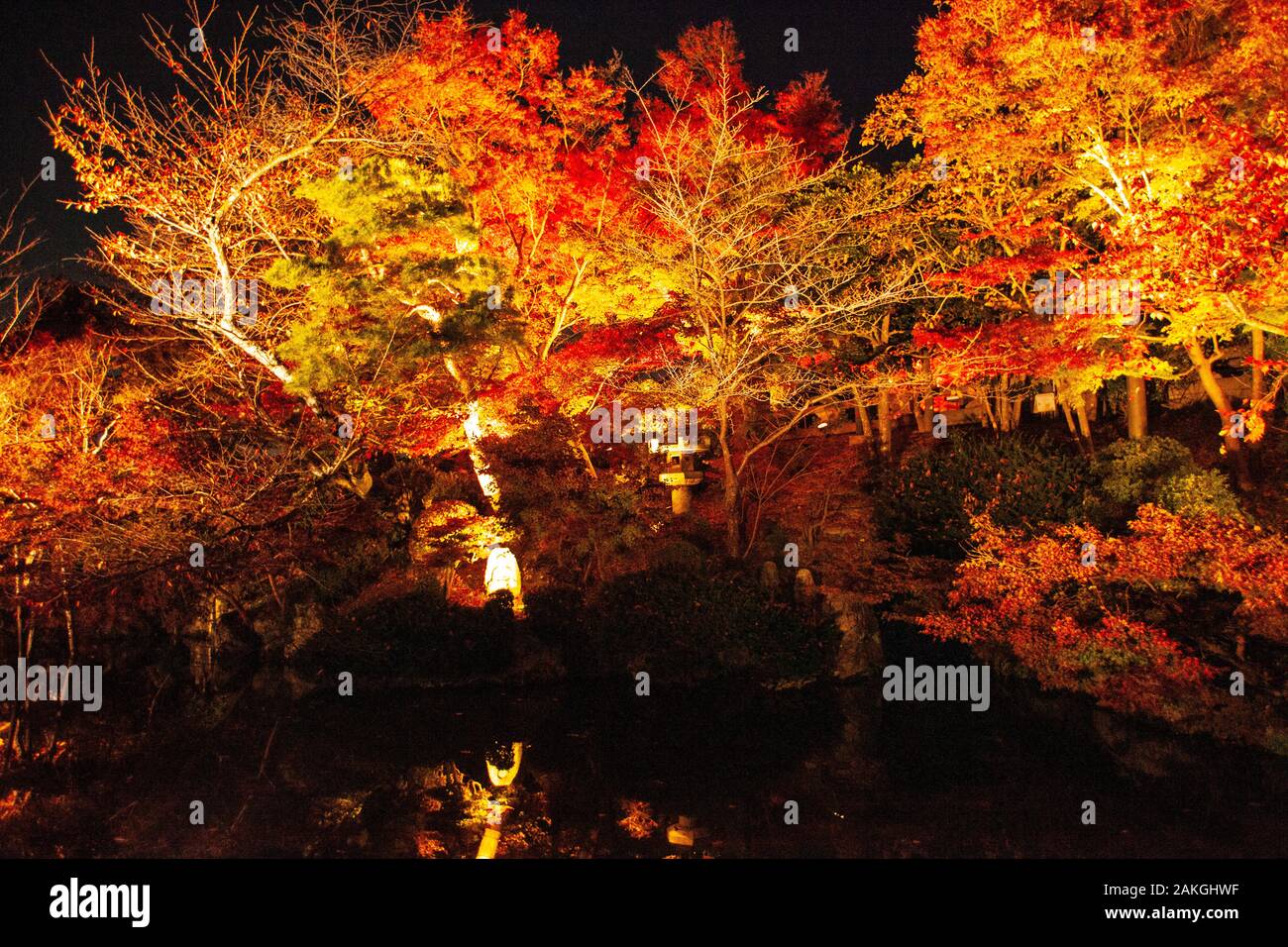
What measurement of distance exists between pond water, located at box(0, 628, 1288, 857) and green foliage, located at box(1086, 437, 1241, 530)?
276 cm

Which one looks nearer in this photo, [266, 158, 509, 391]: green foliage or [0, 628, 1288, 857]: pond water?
[0, 628, 1288, 857]: pond water

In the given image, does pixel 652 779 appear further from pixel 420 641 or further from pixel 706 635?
pixel 420 641

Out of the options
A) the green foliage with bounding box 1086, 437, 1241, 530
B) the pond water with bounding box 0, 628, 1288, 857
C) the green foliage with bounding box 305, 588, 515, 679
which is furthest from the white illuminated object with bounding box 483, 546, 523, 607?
the green foliage with bounding box 1086, 437, 1241, 530

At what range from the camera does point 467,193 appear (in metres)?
13.1

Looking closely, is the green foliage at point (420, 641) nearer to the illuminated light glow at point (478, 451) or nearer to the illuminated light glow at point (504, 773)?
the illuminated light glow at point (478, 451)

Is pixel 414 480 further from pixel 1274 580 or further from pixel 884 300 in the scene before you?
pixel 1274 580

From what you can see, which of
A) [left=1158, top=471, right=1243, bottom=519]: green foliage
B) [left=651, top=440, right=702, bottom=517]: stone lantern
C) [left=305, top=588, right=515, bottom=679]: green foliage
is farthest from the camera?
[left=651, top=440, right=702, bottom=517]: stone lantern

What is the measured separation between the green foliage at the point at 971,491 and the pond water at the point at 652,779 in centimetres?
226

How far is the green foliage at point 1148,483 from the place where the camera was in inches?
444

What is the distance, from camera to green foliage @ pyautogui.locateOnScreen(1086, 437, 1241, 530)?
11.3m

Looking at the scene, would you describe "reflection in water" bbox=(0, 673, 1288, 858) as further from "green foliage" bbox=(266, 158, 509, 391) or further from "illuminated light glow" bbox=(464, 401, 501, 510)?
"green foliage" bbox=(266, 158, 509, 391)

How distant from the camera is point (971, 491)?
1305cm

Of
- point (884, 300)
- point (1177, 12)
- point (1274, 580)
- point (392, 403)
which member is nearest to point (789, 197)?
point (884, 300)

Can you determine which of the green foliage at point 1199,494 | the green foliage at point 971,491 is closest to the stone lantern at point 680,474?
the green foliage at point 971,491
